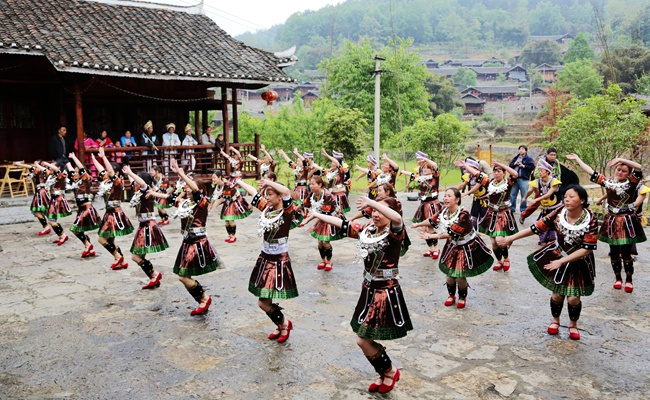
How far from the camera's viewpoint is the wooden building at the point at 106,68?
47.6ft

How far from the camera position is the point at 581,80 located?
42500 mm

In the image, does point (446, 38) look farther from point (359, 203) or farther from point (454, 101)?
point (359, 203)

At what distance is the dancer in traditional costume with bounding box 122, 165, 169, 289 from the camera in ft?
27.2

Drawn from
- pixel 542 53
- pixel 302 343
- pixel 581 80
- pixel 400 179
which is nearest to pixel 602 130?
pixel 302 343

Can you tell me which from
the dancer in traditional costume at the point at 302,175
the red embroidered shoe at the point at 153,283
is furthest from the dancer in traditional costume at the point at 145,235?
the dancer in traditional costume at the point at 302,175

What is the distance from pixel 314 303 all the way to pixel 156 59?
1064cm

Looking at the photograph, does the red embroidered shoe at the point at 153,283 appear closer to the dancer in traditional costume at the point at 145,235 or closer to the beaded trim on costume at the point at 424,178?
the dancer in traditional costume at the point at 145,235

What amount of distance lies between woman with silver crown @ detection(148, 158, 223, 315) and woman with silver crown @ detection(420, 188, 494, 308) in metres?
3.02

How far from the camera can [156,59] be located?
15.8 meters

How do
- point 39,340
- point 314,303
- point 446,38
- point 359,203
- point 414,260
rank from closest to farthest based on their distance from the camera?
point 359,203 → point 39,340 → point 314,303 → point 414,260 → point 446,38

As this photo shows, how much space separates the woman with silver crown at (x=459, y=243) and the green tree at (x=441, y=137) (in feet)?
62.7

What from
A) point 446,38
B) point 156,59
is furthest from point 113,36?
point 446,38

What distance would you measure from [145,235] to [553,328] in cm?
586

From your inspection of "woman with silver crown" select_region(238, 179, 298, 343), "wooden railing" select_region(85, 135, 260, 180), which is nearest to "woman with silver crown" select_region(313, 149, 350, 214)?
"wooden railing" select_region(85, 135, 260, 180)
